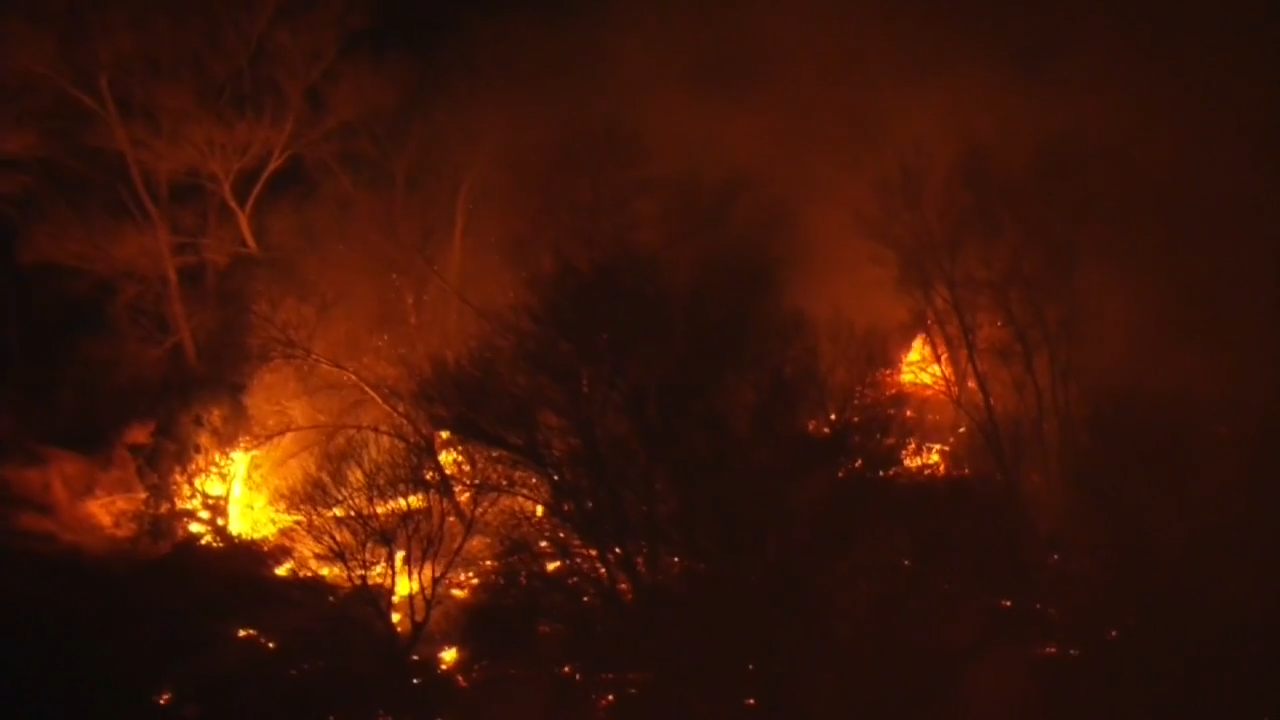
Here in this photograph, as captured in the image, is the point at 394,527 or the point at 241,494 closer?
the point at 394,527

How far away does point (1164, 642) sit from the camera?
53.9 ft

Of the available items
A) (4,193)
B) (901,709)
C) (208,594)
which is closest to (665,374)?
(901,709)

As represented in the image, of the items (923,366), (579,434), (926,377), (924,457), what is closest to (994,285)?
(923,366)

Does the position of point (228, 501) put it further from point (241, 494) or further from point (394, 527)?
point (394, 527)

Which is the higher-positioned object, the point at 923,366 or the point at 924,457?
the point at 923,366

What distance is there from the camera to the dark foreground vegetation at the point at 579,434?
14.6m

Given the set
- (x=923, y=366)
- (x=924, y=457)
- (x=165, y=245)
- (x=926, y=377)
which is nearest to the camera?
(x=924, y=457)

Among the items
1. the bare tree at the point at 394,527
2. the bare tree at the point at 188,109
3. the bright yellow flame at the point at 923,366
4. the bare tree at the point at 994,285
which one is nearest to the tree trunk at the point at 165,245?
the bare tree at the point at 188,109

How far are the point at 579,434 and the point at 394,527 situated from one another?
244 cm

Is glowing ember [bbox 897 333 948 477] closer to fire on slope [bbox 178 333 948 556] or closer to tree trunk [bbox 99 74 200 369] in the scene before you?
fire on slope [bbox 178 333 948 556]

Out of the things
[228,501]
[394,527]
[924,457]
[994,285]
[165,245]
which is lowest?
[394,527]

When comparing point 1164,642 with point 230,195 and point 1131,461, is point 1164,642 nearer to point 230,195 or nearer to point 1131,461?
point 1131,461

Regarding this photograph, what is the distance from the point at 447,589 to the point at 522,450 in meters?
2.84

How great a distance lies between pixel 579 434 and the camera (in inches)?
569
